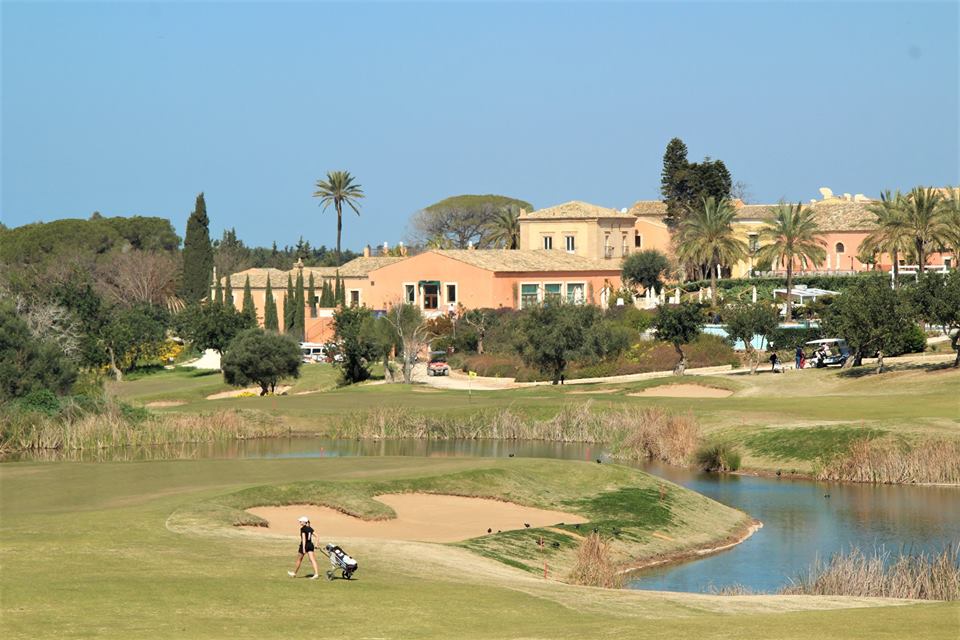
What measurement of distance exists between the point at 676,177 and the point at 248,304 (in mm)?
42094

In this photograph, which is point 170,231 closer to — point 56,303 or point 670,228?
point 670,228

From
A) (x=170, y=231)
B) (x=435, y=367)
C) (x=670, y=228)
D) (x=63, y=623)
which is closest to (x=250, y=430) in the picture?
(x=435, y=367)

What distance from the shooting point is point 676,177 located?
449 ft

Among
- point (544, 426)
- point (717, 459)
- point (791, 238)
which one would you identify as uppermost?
point (791, 238)

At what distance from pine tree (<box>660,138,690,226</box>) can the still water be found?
264 ft

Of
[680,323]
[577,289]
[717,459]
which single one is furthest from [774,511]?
[577,289]

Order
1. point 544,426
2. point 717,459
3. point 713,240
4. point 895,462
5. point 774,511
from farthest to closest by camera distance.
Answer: point 713,240, point 544,426, point 717,459, point 895,462, point 774,511

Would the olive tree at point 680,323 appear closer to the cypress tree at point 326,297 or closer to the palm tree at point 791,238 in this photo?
the palm tree at point 791,238

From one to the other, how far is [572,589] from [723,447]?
2580 cm

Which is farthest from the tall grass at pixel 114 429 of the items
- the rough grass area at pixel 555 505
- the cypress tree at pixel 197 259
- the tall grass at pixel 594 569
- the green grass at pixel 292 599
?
the cypress tree at pixel 197 259

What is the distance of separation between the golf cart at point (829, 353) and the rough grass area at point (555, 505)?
36.6m

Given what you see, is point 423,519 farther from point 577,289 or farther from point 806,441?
point 577,289

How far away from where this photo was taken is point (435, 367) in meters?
93.1

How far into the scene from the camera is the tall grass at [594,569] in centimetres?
3059
